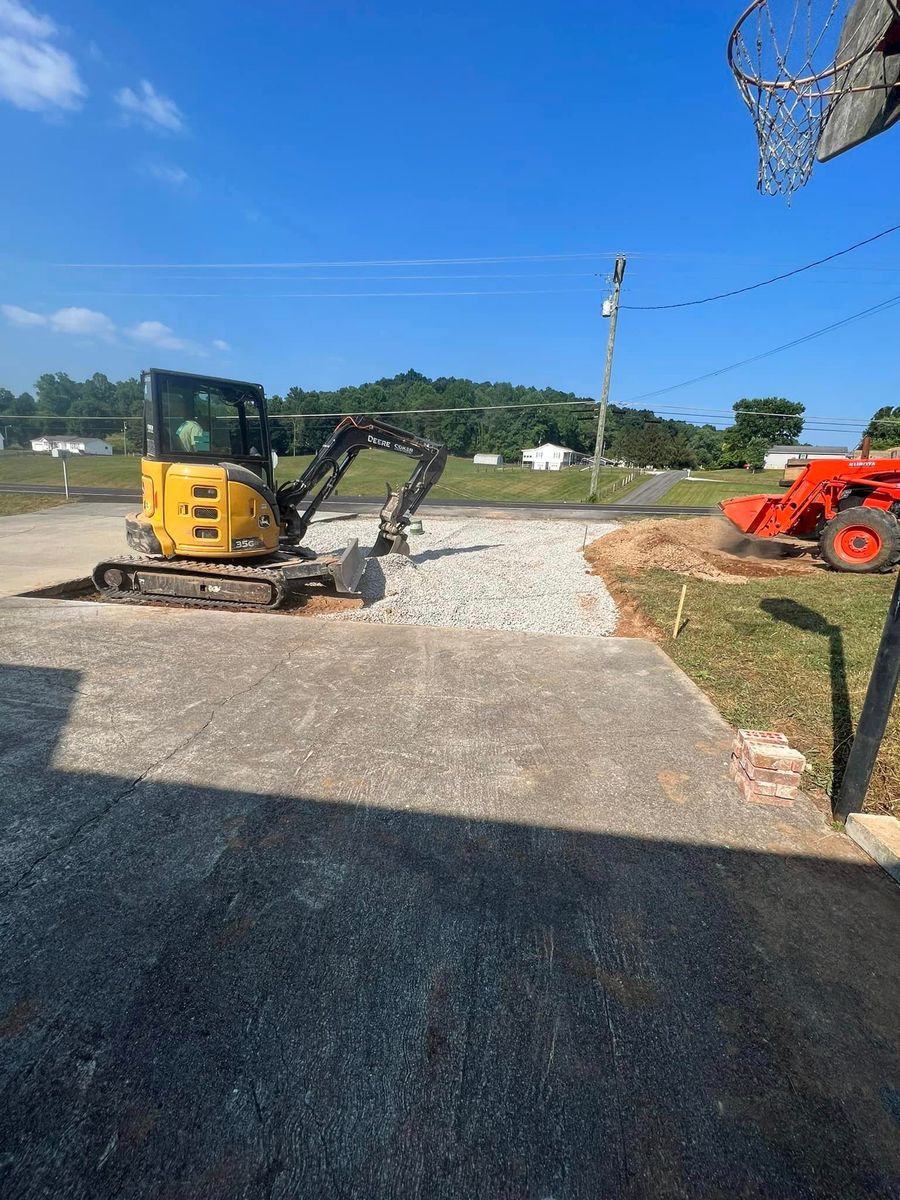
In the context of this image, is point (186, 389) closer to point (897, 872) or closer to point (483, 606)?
point (483, 606)

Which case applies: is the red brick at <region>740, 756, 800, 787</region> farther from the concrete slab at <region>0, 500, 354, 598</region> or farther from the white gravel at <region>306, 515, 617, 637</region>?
the concrete slab at <region>0, 500, 354, 598</region>

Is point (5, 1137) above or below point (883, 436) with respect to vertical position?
below

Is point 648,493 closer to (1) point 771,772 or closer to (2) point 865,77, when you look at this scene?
(2) point 865,77

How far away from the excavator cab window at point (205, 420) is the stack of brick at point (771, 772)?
673cm

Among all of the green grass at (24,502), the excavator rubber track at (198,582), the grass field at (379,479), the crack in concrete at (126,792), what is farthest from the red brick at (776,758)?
the grass field at (379,479)

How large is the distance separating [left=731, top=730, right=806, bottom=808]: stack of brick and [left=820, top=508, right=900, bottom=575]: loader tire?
28.8 feet

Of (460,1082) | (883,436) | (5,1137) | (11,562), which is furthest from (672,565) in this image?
(883,436)

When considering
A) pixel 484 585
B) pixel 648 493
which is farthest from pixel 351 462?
pixel 648 493

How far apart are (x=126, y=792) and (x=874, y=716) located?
4.22m

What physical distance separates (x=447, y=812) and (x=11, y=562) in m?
11.3

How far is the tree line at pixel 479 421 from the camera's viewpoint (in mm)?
74188

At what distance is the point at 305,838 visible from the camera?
2.98m

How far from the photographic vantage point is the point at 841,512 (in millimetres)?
10695

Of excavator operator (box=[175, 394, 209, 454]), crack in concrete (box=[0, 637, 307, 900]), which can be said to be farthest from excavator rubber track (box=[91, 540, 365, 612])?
crack in concrete (box=[0, 637, 307, 900])
